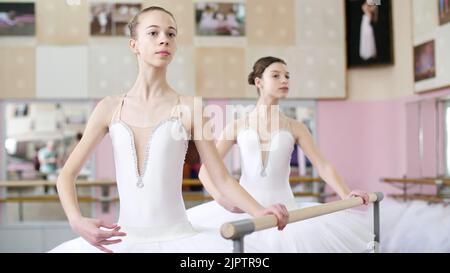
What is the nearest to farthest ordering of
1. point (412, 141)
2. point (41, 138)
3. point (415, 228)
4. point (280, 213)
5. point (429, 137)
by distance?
point (280, 213) < point (415, 228) < point (429, 137) < point (412, 141) < point (41, 138)

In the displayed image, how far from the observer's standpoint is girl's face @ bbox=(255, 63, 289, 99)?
6.73 ft

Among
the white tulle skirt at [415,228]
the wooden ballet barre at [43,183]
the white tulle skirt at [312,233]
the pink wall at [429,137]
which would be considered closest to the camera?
the white tulle skirt at [312,233]

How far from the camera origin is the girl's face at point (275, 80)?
2.05 m

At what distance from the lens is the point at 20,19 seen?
4.41 metres

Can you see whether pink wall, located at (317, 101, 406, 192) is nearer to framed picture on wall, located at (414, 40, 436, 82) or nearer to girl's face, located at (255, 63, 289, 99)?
framed picture on wall, located at (414, 40, 436, 82)

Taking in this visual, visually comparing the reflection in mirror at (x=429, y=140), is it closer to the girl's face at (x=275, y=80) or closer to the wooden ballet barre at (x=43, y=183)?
the girl's face at (x=275, y=80)

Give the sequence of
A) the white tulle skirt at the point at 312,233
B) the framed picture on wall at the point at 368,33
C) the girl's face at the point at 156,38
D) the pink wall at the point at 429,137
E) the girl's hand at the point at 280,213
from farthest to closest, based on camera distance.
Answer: the framed picture on wall at the point at 368,33, the pink wall at the point at 429,137, the white tulle skirt at the point at 312,233, the girl's face at the point at 156,38, the girl's hand at the point at 280,213

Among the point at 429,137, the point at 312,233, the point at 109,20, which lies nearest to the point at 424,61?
the point at 429,137

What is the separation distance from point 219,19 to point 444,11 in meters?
1.57

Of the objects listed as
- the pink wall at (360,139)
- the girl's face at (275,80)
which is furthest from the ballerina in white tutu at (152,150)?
the pink wall at (360,139)

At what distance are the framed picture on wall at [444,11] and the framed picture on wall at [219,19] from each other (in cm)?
138

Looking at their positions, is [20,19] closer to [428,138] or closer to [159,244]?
[428,138]

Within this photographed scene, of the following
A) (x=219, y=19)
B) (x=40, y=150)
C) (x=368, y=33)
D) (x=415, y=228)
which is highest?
(x=219, y=19)

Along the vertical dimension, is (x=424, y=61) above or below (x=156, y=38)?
above
